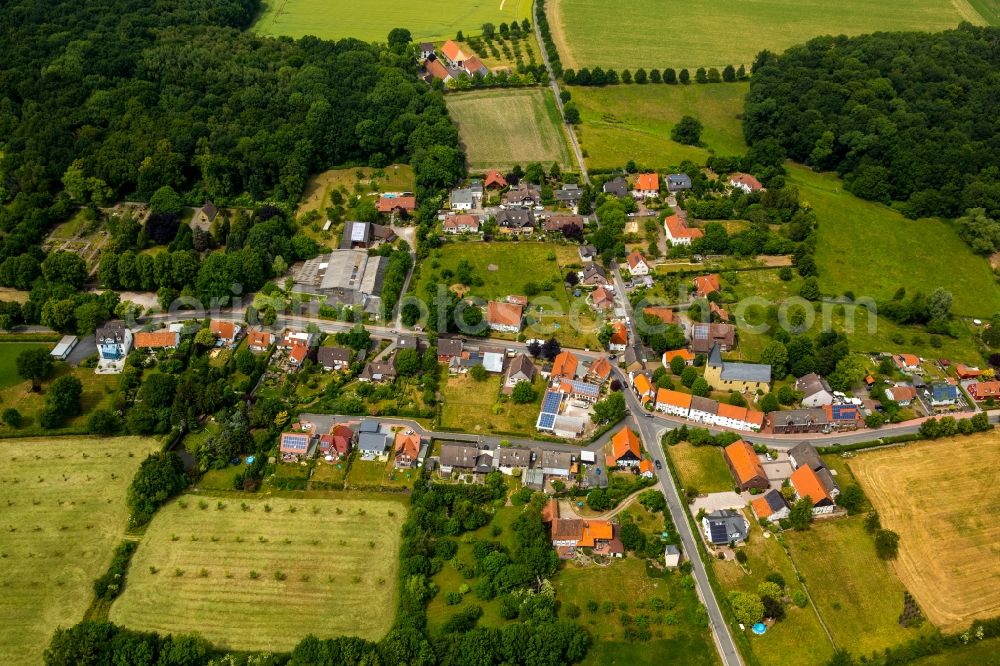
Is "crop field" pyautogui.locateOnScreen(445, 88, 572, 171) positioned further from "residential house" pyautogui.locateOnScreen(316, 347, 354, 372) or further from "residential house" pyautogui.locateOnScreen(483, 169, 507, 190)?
"residential house" pyautogui.locateOnScreen(316, 347, 354, 372)

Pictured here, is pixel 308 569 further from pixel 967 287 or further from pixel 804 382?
pixel 967 287

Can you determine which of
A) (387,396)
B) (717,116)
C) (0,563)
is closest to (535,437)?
(387,396)

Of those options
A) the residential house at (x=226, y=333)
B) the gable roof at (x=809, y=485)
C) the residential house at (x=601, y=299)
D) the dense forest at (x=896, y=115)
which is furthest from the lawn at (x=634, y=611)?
the dense forest at (x=896, y=115)

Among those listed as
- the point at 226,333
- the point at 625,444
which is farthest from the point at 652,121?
the point at 226,333

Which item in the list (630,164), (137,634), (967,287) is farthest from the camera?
(630,164)

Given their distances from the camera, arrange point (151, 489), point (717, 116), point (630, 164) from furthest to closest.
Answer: point (717, 116) < point (630, 164) < point (151, 489)
